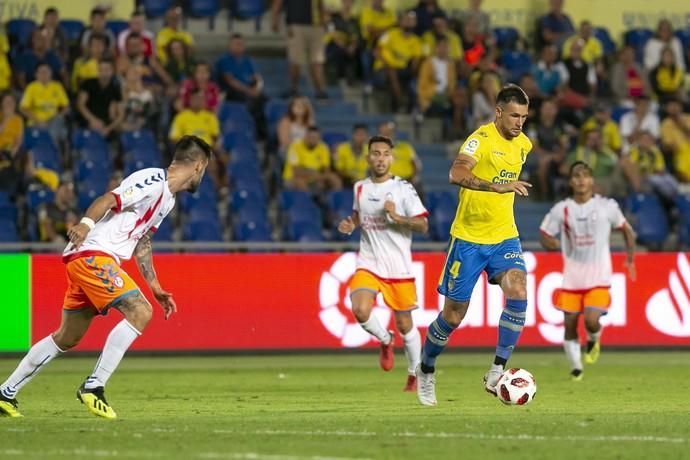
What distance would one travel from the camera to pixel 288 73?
84.9 ft

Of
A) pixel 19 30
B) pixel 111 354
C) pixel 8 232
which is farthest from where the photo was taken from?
pixel 19 30

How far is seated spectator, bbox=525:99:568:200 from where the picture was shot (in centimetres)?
2445

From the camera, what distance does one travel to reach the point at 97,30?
2336cm

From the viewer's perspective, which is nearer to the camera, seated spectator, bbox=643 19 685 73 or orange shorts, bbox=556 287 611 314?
orange shorts, bbox=556 287 611 314

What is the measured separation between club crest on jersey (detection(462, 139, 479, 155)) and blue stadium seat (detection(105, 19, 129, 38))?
43.1 ft

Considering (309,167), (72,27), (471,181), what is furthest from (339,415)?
(72,27)

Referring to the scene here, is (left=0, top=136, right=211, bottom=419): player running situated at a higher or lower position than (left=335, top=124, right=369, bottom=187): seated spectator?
higher

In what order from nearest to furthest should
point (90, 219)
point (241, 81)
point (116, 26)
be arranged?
point (90, 219)
point (241, 81)
point (116, 26)

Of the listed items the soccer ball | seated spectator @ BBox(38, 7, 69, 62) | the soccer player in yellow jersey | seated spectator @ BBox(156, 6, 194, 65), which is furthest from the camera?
seated spectator @ BBox(156, 6, 194, 65)

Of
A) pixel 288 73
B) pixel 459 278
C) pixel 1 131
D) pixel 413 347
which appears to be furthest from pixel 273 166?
pixel 459 278

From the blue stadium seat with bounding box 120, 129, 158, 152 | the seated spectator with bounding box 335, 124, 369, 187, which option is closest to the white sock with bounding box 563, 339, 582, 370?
the seated spectator with bounding box 335, 124, 369, 187

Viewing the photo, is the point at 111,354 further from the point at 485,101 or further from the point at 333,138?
the point at 485,101

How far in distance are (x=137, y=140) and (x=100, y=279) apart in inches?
441

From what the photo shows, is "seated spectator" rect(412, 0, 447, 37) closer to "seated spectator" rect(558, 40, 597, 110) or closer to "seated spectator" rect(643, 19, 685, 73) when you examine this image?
"seated spectator" rect(558, 40, 597, 110)
